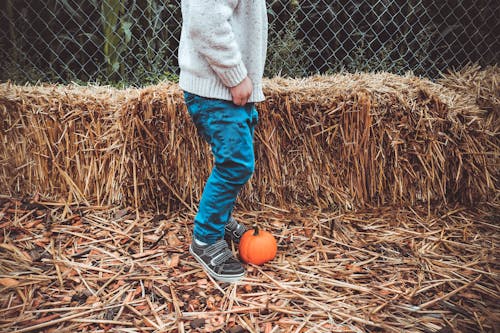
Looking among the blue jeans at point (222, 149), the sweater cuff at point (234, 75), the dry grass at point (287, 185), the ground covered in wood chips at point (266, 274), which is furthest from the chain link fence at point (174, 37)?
the sweater cuff at point (234, 75)

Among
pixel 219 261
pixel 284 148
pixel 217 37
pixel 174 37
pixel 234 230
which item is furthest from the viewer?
pixel 174 37

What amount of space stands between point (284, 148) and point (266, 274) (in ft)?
2.65

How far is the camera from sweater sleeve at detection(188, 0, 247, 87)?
1451 mm

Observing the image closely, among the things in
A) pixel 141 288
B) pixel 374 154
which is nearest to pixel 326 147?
pixel 374 154

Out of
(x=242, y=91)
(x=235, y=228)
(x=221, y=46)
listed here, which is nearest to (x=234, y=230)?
(x=235, y=228)

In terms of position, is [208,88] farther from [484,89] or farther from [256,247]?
[484,89]

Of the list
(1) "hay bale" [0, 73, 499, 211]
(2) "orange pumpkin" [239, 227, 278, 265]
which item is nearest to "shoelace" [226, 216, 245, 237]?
(2) "orange pumpkin" [239, 227, 278, 265]

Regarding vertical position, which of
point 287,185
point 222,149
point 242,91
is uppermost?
point 242,91

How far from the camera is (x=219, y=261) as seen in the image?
1.86 m

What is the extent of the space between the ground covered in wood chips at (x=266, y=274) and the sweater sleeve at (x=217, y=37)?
935mm

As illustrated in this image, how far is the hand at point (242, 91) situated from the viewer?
159 centimetres

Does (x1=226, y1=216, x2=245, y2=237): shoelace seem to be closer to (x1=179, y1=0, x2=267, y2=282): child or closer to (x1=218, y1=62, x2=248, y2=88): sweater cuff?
(x1=179, y1=0, x2=267, y2=282): child

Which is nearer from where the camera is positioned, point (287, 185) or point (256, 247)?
point (256, 247)

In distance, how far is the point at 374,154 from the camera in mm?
2396
